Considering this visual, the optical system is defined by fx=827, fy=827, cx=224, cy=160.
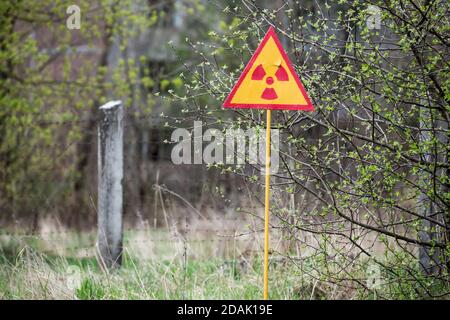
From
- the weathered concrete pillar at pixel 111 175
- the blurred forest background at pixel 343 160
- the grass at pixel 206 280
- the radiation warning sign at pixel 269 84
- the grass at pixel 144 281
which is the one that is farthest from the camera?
the weathered concrete pillar at pixel 111 175

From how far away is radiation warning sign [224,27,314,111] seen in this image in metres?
5.62

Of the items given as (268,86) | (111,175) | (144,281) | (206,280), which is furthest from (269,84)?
(111,175)

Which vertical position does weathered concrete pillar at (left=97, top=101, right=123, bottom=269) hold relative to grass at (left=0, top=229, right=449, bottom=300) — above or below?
above

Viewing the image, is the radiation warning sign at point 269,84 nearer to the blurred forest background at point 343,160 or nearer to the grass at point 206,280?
the blurred forest background at point 343,160

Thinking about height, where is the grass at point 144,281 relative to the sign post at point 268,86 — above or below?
below

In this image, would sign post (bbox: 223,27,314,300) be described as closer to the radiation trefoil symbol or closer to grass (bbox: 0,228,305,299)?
the radiation trefoil symbol

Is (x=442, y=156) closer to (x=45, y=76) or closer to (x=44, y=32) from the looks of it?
(x=45, y=76)

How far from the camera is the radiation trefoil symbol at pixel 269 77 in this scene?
5684 mm

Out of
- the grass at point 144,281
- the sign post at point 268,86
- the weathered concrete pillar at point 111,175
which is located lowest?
the grass at point 144,281

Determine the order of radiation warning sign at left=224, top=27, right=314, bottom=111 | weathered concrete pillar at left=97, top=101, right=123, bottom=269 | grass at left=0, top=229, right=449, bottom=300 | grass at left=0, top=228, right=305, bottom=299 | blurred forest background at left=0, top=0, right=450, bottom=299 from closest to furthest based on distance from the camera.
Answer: radiation warning sign at left=224, top=27, right=314, bottom=111 → blurred forest background at left=0, top=0, right=450, bottom=299 → grass at left=0, top=229, right=449, bottom=300 → grass at left=0, top=228, right=305, bottom=299 → weathered concrete pillar at left=97, top=101, right=123, bottom=269

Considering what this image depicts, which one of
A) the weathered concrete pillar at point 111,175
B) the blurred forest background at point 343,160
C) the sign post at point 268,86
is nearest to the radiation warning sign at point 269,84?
the sign post at point 268,86

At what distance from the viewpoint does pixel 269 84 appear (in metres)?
5.72

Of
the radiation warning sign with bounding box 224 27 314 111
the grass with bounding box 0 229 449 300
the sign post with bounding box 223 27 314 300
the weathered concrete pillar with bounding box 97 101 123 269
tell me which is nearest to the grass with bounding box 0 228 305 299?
the grass with bounding box 0 229 449 300

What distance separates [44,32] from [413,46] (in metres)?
10.9
